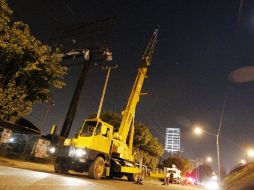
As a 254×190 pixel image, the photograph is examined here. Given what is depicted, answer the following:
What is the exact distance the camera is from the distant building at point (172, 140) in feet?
378

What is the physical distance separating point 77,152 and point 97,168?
1.56 m

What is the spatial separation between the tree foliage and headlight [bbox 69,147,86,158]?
67.2ft

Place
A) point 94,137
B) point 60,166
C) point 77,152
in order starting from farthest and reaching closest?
point 60,166, point 94,137, point 77,152

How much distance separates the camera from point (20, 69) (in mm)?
13711

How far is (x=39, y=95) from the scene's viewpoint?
16.1 m

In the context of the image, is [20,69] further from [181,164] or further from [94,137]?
[181,164]

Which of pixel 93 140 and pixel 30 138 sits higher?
pixel 30 138

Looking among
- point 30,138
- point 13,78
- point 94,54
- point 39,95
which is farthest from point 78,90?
point 13,78

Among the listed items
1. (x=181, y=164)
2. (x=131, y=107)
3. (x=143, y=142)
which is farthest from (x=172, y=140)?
(x=131, y=107)

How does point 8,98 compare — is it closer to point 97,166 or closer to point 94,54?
point 97,166

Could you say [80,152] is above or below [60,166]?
above

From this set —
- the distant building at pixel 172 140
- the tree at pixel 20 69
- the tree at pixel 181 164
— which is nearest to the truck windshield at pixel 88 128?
the tree at pixel 20 69

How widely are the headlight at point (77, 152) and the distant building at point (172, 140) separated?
106 m

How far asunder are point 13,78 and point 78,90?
16649 mm
